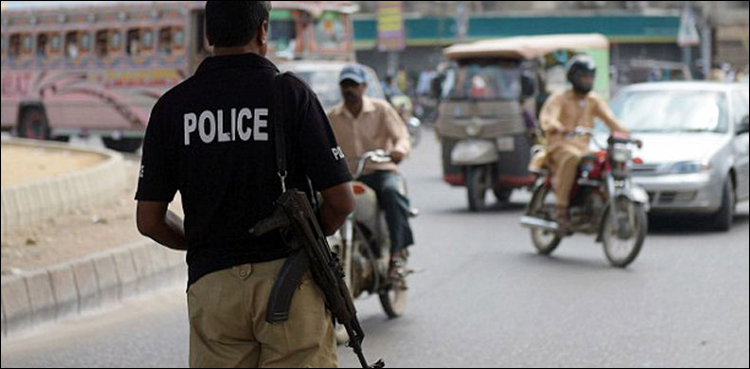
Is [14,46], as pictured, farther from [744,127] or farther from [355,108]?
[355,108]

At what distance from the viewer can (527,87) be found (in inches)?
763

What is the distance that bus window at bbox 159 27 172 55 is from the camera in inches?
859

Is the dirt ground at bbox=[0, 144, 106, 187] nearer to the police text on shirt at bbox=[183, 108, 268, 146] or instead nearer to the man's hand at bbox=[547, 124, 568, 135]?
the man's hand at bbox=[547, 124, 568, 135]

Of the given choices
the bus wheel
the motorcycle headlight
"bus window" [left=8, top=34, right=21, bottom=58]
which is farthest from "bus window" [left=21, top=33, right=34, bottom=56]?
the motorcycle headlight

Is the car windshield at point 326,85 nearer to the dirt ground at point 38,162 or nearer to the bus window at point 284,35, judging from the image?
the bus window at point 284,35

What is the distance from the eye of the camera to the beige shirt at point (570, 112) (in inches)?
542

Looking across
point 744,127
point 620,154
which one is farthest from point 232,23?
point 744,127

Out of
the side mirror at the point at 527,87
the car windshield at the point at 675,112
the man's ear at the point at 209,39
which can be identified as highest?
the man's ear at the point at 209,39

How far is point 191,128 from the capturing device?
13.6 feet

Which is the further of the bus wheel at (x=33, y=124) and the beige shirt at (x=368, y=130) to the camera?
the bus wheel at (x=33, y=124)

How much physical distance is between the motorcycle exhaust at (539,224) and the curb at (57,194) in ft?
13.6

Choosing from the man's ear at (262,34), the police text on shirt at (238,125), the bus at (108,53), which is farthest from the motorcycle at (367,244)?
Result: the bus at (108,53)

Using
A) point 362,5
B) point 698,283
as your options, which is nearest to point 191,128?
point 698,283

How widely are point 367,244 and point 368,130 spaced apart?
65 cm
